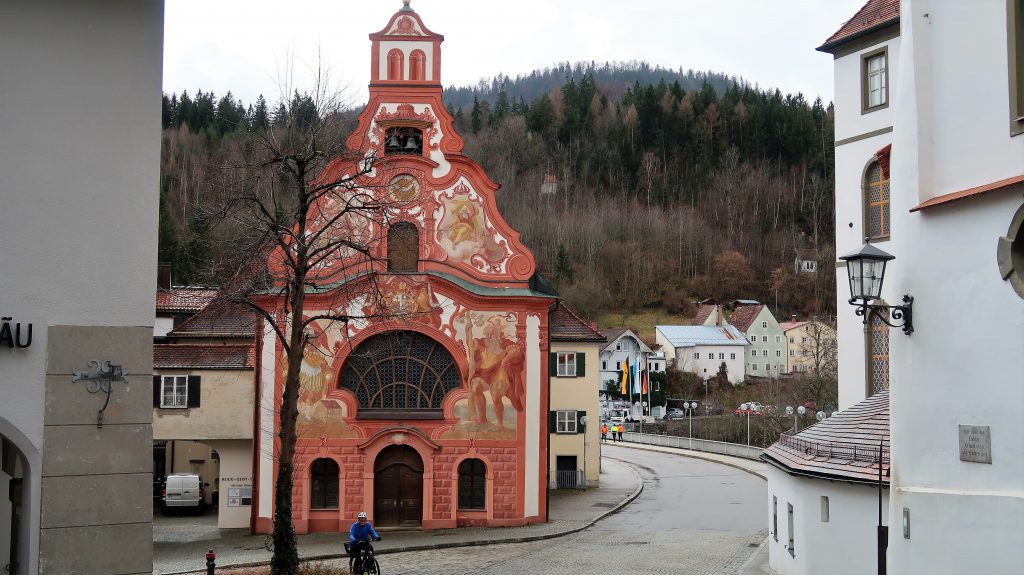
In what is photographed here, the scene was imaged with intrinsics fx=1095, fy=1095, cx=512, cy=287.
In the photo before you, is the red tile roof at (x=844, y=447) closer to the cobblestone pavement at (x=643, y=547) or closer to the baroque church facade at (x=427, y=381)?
the cobblestone pavement at (x=643, y=547)

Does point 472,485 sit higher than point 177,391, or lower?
lower

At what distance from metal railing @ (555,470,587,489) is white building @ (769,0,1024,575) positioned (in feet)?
102

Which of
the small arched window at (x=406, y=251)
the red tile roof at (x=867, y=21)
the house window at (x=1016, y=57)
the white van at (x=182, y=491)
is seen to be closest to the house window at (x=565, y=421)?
the small arched window at (x=406, y=251)

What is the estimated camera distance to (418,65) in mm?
32969

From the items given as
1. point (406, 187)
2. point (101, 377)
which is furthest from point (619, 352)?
point (101, 377)

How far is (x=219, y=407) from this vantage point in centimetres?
3177

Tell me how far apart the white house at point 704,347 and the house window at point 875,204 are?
81.2 m

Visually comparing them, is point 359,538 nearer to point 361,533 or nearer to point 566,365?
point 361,533

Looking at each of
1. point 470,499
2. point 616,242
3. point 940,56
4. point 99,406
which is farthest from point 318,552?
point 616,242

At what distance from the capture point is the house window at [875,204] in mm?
24188

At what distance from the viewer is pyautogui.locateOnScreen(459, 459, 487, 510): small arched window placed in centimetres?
3153

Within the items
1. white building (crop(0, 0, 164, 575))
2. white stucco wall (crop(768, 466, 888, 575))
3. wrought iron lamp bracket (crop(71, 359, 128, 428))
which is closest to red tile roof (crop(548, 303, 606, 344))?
white stucco wall (crop(768, 466, 888, 575))

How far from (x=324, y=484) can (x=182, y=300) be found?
585 inches

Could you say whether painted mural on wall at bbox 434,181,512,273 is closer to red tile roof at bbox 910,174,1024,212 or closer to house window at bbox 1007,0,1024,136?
red tile roof at bbox 910,174,1024,212
